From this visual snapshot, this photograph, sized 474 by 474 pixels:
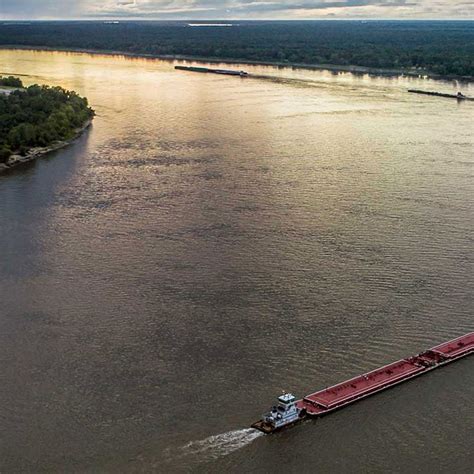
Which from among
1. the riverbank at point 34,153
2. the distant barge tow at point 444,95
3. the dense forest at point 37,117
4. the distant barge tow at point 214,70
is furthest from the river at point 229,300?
the distant barge tow at point 214,70

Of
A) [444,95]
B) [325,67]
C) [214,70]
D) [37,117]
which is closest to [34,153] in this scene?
[37,117]

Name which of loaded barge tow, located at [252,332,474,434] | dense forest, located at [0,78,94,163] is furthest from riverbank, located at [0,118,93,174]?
loaded barge tow, located at [252,332,474,434]

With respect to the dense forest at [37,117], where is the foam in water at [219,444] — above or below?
below

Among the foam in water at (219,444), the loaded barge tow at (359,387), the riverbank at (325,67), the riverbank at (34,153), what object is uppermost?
the riverbank at (325,67)

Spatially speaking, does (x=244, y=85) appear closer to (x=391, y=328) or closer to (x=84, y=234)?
(x=84, y=234)

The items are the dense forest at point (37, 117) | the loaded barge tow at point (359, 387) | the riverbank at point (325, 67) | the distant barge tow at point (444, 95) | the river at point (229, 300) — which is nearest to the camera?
the river at point (229, 300)

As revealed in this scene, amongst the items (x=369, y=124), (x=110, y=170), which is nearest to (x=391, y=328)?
(x=110, y=170)

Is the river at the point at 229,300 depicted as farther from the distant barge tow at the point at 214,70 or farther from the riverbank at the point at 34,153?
the distant barge tow at the point at 214,70
